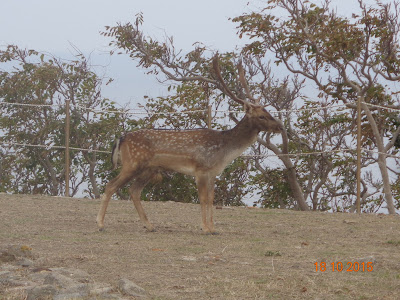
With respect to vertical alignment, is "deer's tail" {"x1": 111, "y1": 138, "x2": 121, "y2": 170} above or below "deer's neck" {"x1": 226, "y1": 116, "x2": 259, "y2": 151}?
below

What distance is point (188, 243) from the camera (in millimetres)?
8594

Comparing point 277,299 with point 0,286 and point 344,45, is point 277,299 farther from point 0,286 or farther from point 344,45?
point 344,45

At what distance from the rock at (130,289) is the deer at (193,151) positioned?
351cm

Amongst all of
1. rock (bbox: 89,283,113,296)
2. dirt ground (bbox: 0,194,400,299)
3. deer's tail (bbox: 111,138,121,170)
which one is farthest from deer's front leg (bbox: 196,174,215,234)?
rock (bbox: 89,283,113,296)

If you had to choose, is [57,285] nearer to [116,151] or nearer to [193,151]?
[193,151]

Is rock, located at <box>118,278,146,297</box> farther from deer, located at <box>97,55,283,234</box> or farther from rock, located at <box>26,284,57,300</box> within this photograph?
deer, located at <box>97,55,283,234</box>

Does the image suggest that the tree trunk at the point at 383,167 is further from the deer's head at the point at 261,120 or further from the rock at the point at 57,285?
the rock at the point at 57,285

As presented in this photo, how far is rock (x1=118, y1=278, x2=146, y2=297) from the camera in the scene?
588cm

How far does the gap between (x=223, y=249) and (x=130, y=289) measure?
7.48 ft

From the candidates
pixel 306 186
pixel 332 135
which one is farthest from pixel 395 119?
pixel 306 186

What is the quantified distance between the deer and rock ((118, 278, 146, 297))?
3.51 meters

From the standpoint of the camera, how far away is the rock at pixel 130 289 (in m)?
5.88

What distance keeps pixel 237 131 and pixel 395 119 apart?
24.7 feet
